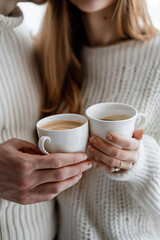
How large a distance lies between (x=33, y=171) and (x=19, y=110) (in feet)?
1.10

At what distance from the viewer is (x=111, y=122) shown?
57cm

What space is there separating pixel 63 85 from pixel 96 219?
522 mm

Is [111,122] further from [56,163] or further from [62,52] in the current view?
[62,52]

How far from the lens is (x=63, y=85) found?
3.43 feet

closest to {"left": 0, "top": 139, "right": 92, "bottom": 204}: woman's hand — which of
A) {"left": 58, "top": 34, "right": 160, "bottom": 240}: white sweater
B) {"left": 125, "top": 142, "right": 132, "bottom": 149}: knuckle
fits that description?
{"left": 125, "top": 142, "right": 132, "bottom": 149}: knuckle

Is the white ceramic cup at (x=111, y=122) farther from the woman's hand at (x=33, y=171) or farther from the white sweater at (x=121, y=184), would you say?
the white sweater at (x=121, y=184)

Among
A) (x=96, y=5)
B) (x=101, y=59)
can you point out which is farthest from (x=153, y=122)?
(x=96, y=5)

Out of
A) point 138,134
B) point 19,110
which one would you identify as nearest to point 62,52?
point 19,110

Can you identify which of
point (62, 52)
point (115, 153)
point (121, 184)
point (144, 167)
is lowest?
point (121, 184)

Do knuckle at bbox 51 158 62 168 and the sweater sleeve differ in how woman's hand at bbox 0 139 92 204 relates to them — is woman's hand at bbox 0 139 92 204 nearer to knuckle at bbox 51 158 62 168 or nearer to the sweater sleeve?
knuckle at bbox 51 158 62 168

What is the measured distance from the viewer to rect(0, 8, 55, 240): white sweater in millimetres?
843

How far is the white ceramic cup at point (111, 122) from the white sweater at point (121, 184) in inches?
7.4

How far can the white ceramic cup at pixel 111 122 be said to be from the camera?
1.89ft

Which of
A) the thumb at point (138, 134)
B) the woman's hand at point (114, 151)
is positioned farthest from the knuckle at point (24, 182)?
the thumb at point (138, 134)
